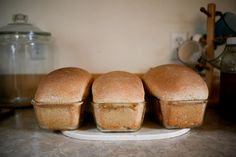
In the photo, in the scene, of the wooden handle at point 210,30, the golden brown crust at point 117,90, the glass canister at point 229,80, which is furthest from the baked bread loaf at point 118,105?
the wooden handle at point 210,30

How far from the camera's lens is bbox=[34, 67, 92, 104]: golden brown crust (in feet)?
1.92

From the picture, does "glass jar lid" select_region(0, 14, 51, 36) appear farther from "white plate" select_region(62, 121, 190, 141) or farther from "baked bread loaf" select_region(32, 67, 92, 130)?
"white plate" select_region(62, 121, 190, 141)

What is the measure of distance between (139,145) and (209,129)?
→ 0.25 metres

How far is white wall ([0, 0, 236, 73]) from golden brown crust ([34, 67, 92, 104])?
1.14ft

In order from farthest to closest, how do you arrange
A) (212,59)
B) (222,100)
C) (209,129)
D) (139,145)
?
(212,59) < (222,100) < (209,129) < (139,145)

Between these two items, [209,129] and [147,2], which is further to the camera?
[147,2]

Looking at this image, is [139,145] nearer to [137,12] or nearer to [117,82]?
[117,82]

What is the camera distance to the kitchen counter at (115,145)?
51cm

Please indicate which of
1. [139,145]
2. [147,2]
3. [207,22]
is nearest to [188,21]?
[207,22]

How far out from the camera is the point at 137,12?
974 mm

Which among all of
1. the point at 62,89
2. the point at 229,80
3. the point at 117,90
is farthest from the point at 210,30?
the point at 62,89

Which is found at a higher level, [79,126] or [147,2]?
[147,2]

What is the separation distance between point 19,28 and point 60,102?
50cm

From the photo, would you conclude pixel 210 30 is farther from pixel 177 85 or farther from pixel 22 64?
pixel 22 64
